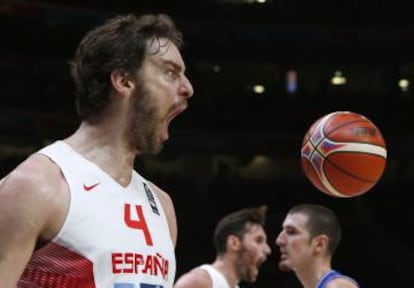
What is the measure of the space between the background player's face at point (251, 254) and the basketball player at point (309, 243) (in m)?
1.27

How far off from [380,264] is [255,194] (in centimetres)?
246

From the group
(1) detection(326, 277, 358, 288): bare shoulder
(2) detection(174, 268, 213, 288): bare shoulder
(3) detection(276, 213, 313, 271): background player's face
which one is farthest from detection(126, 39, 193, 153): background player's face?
(2) detection(174, 268, 213, 288): bare shoulder

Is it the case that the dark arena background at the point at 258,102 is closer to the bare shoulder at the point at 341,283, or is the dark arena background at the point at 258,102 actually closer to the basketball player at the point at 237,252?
the basketball player at the point at 237,252

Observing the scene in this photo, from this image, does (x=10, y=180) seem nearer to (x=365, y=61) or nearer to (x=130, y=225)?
(x=130, y=225)

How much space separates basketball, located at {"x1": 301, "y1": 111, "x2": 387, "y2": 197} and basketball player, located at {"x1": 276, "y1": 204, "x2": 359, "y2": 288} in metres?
0.88

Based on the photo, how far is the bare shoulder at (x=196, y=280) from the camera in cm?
554

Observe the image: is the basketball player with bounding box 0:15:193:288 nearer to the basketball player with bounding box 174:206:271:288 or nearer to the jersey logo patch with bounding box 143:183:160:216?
the jersey logo patch with bounding box 143:183:160:216

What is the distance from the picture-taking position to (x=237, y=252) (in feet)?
19.8

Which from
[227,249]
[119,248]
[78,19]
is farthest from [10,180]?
[78,19]

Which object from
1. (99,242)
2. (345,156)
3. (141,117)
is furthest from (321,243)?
(99,242)

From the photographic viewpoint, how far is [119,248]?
178 centimetres

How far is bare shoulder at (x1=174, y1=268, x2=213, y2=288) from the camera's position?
5535 millimetres

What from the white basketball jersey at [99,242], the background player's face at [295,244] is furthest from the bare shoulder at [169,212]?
the background player's face at [295,244]

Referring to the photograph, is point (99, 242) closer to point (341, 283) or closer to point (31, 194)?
point (31, 194)
